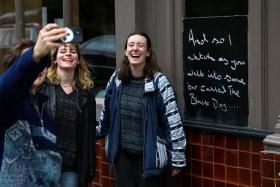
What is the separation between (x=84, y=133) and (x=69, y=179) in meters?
0.37

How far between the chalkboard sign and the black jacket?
3.70 feet

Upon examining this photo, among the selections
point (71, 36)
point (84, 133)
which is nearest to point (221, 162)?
point (84, 133)

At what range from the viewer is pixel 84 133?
15.5 ft

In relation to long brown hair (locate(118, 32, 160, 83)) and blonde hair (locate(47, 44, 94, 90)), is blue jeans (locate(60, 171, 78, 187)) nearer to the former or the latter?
blonde hair (locate(47, 44, 94, 90))

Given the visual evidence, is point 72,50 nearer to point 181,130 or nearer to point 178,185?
point 181,130

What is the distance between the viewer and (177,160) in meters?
5.04

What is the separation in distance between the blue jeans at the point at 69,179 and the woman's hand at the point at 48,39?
248 cm

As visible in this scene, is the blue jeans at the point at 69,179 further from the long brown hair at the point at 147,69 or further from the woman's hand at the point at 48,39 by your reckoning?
the woman's hand at the point at 48,39

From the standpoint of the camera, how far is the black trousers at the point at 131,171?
507 centimetres

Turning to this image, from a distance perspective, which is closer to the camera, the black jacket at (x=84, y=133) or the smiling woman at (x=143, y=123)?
the black jacket at (x=84, y=133)

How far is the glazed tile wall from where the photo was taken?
497 centimetres

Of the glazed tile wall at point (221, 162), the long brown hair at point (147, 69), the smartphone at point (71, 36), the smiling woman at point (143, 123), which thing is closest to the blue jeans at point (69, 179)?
the smiling woman at point (143, 123)

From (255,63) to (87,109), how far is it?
1397 millimetres

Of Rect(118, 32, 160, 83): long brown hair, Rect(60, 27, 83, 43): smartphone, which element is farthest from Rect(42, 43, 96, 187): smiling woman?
Rect(60, 27, 83, 43): smartphone
